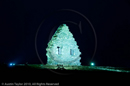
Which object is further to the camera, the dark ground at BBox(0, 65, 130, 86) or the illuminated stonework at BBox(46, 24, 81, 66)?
the illuminated stonework at BBox(46, 24, 81, 66)

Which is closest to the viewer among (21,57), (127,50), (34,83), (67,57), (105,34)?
(34,83)

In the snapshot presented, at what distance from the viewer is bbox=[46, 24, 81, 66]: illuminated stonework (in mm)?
16438

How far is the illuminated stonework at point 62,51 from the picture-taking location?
16.4 metres

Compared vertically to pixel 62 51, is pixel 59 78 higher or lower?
lower

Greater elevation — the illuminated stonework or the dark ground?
the illuminated stonework

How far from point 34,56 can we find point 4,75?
20590mm

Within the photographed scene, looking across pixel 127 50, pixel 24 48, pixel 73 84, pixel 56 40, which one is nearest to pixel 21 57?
pixel 24 48

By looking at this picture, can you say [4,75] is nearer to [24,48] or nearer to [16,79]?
[16,79]

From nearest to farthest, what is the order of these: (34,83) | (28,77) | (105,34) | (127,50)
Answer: (34,83), (28,77), (127,50), (105,34)

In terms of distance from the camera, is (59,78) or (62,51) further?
(62,51)

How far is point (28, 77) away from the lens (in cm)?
782

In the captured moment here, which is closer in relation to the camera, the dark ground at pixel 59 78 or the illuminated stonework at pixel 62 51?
the dark ground at pixel 59 78

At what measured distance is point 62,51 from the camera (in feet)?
54.3

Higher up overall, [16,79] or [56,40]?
[56,40]
